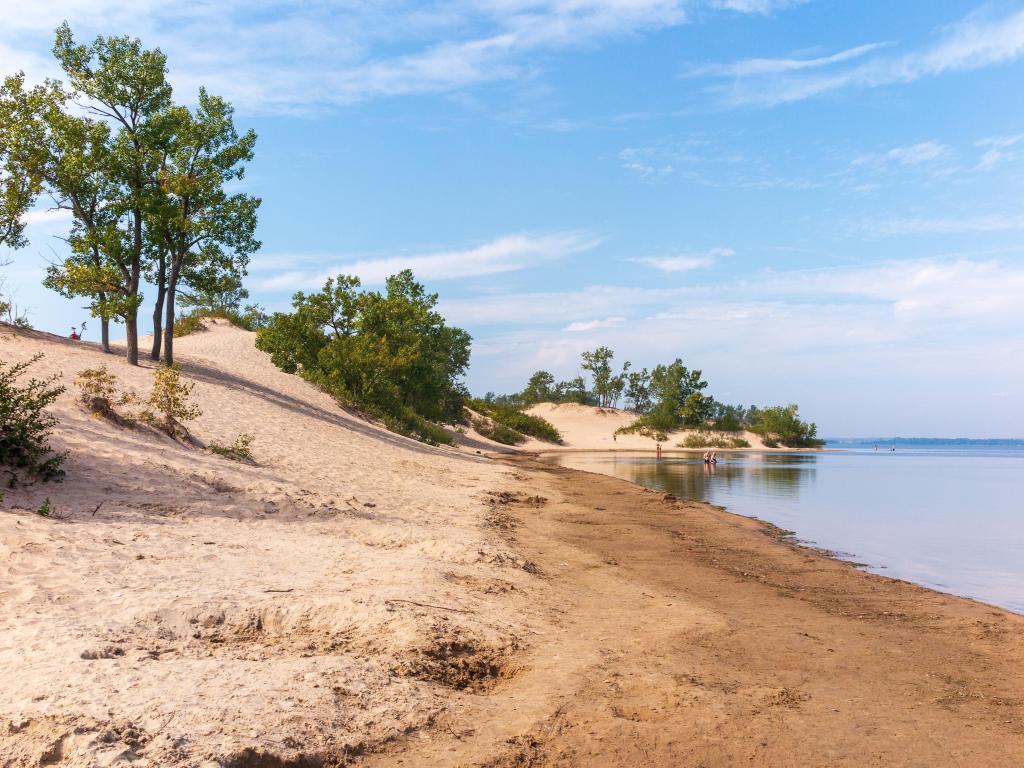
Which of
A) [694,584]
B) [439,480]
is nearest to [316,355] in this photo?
[439,480]

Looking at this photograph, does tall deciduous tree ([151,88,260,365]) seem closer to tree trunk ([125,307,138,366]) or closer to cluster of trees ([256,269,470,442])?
tree trunk ([125,307,138,366])

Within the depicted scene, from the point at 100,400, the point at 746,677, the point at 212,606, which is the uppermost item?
the point at 100,400

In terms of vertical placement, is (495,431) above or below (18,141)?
below

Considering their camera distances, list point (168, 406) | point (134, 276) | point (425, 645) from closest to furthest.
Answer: point (425, 645), point (168, 406), point (134, 276)

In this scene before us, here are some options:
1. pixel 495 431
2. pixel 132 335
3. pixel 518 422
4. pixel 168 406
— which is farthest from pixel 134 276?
pixel 518 422

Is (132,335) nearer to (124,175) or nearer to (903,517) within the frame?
(124,175)

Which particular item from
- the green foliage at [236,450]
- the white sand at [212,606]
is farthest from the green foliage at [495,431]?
the white sand at [212,606]

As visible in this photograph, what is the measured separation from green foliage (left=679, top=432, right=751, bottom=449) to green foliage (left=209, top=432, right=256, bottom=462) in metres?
74.5

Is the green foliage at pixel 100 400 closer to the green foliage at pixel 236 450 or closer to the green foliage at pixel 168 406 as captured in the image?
the green foliage at pixel 168 406

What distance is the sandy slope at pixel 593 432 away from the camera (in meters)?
84.9

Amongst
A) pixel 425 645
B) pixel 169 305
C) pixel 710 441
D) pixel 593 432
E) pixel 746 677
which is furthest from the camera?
pixel 593 432

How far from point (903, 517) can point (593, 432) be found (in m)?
71.6

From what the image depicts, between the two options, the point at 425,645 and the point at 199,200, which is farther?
the point at 199,200

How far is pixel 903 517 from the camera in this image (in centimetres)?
2217
